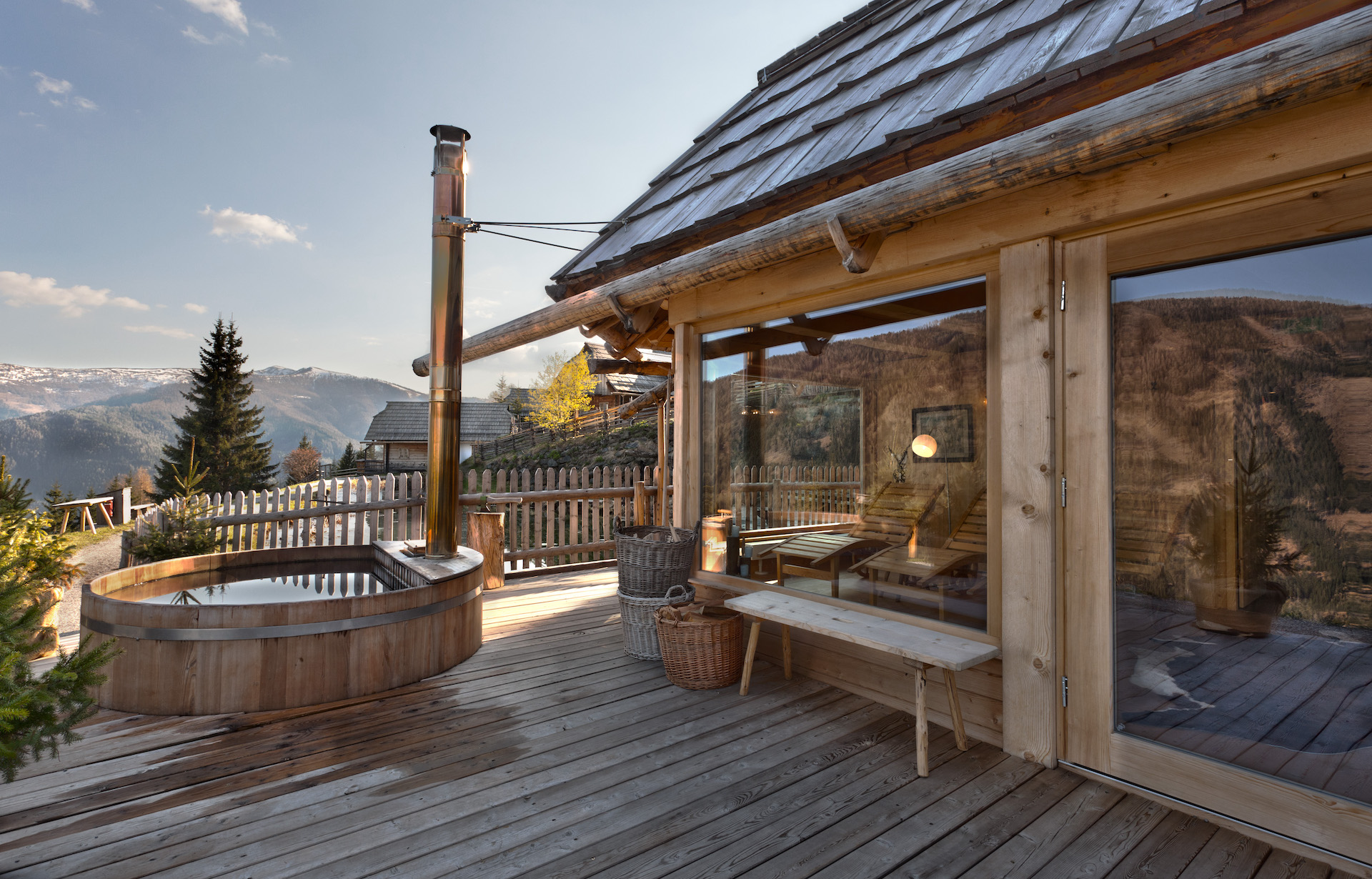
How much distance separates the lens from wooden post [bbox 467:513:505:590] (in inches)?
229

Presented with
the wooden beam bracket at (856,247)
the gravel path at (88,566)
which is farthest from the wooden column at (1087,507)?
the gravel path at (88,566)

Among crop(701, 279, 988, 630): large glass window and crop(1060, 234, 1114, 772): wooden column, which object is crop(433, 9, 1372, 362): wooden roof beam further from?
crop(701, 279, 988, 630): large glass window

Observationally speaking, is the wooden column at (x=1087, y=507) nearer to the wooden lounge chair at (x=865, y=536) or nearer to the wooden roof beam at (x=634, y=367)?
the wooden lounge chair at (x=865, y=536)

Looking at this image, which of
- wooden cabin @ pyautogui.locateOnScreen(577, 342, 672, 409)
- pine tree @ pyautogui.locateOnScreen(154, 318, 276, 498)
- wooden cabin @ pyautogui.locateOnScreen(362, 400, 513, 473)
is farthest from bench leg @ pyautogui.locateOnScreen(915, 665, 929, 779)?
wooden cabin @ pyautogui.locateOnScreen(362, 400, 513, 473)

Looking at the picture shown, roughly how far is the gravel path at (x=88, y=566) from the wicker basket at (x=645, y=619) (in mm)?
8017

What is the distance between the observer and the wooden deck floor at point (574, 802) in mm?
1852

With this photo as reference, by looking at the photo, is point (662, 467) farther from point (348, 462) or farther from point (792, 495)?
point (348, 462)

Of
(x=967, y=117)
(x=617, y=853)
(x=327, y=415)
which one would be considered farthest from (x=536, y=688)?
(x=327, y=415)

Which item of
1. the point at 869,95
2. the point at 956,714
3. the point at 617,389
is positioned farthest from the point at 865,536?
the point at 617,389

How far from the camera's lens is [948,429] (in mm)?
3430

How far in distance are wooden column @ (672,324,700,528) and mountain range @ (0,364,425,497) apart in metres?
46.8

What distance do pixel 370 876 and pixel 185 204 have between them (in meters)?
39.0

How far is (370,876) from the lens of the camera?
5.80 feet

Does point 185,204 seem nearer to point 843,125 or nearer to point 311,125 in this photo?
point 311,125
